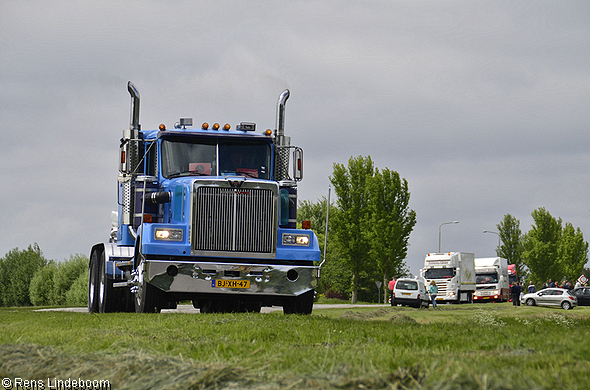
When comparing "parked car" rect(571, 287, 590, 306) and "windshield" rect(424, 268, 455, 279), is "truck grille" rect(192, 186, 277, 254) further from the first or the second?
"windshield" rect(424, 268, 455, 279)

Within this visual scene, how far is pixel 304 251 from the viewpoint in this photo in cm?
1291

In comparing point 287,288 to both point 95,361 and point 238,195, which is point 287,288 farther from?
point 95,361

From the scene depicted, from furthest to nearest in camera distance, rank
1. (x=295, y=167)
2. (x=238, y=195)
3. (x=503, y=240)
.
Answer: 1. (x=503, y=240)
2. (x=295, y=167)
3. (x=238, y=195)

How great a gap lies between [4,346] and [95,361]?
1381 mm

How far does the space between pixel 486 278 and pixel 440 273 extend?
7.49 metres

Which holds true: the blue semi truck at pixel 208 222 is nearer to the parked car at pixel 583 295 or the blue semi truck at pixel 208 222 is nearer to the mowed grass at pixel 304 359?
the mowed grass at pixel 304 359

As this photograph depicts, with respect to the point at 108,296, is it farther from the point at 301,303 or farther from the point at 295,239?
the point at 295,239

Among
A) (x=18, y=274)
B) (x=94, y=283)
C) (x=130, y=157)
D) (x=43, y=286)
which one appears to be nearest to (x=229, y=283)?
(x=130, y=157)

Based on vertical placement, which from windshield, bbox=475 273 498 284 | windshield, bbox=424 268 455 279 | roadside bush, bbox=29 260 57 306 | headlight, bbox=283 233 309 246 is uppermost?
headlight, bbox=283 233 309 246

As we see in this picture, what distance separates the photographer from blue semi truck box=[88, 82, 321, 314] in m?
12.4

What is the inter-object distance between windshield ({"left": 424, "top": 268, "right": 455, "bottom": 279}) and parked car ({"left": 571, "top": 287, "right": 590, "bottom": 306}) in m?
8.08

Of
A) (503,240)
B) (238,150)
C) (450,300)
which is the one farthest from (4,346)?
(503,240)

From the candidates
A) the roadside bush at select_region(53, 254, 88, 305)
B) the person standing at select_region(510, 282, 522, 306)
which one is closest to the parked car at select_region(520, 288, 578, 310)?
the person standing at select_region(510, 282, 522, 306)

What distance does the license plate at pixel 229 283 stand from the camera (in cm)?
1246
